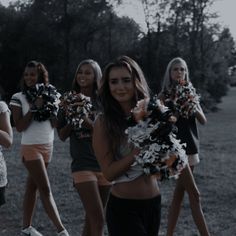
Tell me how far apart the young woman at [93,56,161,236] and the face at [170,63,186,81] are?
2151mm

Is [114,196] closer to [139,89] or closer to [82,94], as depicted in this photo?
[139,89]

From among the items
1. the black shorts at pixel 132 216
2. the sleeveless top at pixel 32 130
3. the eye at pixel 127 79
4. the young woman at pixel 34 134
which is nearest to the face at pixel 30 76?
the young woman at pixel 34 134

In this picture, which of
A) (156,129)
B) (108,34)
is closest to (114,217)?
(156,129)

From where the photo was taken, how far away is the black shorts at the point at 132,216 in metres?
3.13

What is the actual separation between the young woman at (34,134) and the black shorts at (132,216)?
2.26 m

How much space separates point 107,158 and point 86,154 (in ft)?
5.15

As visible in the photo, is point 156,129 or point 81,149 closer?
point 156,129

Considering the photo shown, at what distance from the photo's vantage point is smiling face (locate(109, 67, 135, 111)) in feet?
10.6

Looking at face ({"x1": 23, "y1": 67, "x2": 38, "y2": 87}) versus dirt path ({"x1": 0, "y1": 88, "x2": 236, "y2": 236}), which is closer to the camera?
face ({"x1": 23, "y1": 67, "x2": 38, "y2": 87})

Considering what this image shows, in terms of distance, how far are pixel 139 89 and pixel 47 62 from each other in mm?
33973

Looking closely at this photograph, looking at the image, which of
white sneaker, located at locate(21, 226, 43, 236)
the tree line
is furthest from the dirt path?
the tree line

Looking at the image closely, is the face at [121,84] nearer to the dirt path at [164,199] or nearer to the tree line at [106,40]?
the dirt path at [164,199]

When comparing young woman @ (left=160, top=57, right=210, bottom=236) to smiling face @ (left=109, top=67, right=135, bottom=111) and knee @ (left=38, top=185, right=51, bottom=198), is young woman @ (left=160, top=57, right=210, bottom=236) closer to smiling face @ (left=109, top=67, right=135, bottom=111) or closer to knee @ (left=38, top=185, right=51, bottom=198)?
knee @ (left=38, top=185, right=51, bottom=198)

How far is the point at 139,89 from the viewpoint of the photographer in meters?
3.29
